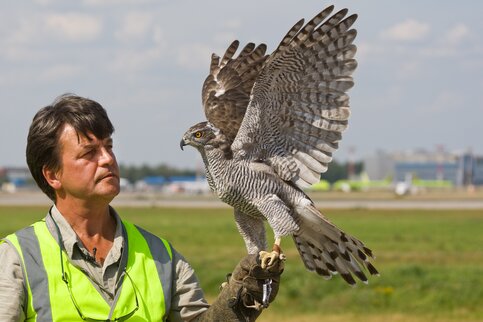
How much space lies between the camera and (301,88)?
4.87 metres

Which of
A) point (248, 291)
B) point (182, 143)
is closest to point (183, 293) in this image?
point (248, 291)

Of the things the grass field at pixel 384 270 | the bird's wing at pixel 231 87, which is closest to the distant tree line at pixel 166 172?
the grass field at pixel 384 270

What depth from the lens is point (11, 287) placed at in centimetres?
323

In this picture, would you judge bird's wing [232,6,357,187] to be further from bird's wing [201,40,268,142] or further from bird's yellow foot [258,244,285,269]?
bird's yellow foot [258,244,285,269]

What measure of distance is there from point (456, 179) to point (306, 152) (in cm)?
17812

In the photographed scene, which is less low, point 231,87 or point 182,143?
point 231,87

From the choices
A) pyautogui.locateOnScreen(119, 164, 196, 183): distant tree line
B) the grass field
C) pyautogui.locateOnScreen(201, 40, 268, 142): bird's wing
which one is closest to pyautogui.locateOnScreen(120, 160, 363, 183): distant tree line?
pyautogui.locateOnScreen(119, 164, 196, 183): distant tree line

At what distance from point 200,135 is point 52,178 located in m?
1.31

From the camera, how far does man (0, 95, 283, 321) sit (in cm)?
326

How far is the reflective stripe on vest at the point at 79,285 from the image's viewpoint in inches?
128

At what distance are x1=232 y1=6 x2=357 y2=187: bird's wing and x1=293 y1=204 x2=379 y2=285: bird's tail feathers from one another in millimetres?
232

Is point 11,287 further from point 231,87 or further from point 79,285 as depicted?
point 231,87

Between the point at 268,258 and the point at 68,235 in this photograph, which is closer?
the point at 68,235

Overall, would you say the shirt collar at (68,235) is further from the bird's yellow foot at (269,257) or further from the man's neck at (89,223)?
the bird's yellow foot at (269,257)
